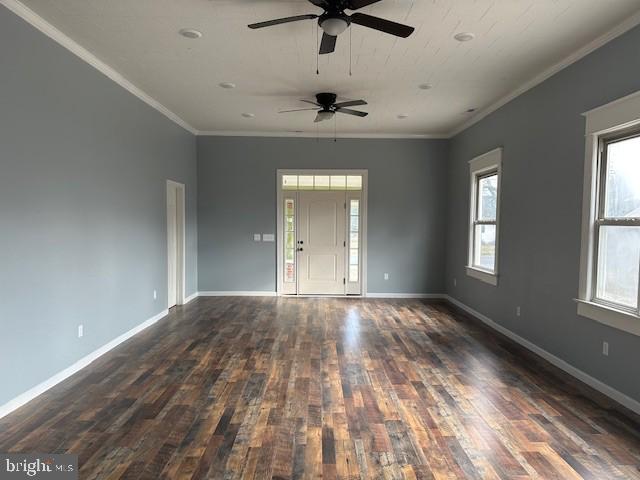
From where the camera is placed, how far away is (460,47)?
3502 millimetres

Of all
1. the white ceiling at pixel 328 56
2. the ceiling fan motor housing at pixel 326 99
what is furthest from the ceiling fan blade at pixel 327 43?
the ceiling fan motor housing at pixel 326 99

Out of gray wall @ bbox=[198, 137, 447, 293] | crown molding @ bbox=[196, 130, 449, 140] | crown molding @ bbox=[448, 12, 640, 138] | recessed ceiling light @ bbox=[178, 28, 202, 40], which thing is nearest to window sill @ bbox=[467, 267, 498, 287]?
gray wall @ bbox=[198, 137, 447, 293]

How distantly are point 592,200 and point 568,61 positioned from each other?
1.37 metres

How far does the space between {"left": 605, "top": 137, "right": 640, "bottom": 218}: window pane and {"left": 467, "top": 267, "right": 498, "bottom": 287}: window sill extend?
6.62 feet

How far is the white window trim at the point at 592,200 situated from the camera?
9.87 feet

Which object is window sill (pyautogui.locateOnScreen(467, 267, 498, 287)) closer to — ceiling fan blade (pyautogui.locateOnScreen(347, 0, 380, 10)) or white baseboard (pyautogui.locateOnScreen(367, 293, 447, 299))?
white baseboard (pyautogui.locateOnScreen(367, 293, 447, 299))

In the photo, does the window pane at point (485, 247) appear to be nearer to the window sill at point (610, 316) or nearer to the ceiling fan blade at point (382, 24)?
the window sill at point (610, 316)

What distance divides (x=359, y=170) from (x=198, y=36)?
13.8ft

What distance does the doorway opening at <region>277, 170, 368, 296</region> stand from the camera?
714 cm

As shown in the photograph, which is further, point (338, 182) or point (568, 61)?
point (338, 182)

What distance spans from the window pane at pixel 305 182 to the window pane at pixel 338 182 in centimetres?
41

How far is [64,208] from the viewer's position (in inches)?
131

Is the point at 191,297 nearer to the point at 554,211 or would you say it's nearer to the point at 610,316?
the point at 554,211

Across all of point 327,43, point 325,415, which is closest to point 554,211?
point 327,43
